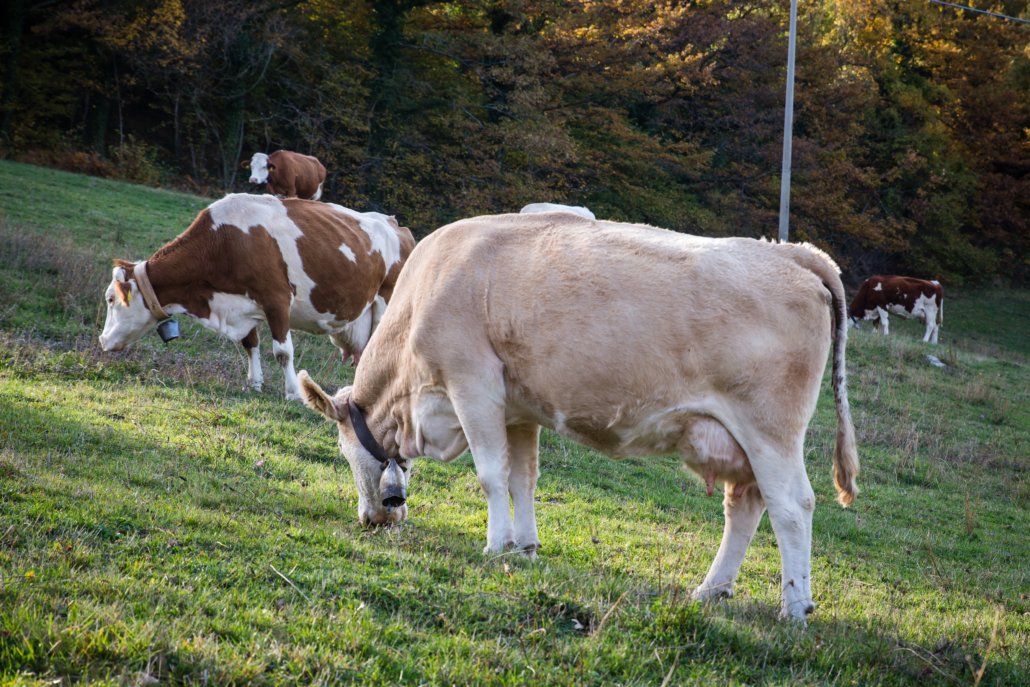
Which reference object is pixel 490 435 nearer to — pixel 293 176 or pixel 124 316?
pixel 124 316

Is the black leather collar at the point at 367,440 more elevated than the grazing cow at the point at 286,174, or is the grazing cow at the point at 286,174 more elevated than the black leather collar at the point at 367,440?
the grazing cow at the point at 286,174

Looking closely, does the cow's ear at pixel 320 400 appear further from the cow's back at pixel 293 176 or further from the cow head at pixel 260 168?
the cow head at pixel 260 168

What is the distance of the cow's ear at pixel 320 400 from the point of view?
210 inches

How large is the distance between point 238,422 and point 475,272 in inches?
169

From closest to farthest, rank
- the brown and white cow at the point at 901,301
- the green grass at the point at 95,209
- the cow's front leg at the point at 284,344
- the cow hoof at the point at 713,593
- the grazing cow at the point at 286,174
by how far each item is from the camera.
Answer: the cow hoof at the point at 713,593 < the cow's front leg at the point at 284,344 < the green grass at the point at 95,209 < the grazing cow at the point at 286,174 < the brown and white cow at the point at 901,301

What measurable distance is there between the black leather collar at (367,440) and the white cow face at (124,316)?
477 centimetres

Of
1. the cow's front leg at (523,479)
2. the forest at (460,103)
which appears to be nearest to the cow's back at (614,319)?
the cow's front leg at (523,479)

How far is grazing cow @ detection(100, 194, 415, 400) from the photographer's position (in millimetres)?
8898

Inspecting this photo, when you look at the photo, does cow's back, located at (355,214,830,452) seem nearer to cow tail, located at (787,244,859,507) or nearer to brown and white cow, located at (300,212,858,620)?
brown and white cow, located at (300,212,858,620)

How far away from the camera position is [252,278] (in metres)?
9.03

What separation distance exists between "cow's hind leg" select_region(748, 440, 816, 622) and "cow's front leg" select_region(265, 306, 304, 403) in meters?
6.34

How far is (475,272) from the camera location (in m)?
4.69

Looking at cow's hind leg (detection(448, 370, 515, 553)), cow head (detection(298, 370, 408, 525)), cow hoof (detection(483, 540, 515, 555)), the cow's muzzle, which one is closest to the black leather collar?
cow head (detection(298, 370, 408, 525))

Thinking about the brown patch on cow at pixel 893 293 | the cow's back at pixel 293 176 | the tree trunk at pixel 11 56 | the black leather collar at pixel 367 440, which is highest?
the tree trunk at pixel 11 56
